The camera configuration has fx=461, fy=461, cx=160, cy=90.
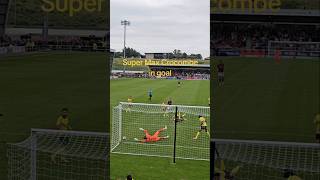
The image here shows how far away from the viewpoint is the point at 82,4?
19.7 feet

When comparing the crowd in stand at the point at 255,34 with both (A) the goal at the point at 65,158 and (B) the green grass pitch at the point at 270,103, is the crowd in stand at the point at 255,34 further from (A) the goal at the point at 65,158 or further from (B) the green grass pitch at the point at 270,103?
(A) the goal at the point at 65,158

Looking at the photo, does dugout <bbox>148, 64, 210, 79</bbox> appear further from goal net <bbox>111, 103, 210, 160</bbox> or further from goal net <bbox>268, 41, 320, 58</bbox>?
goal net <bbox>111, 103, 210, 160</bbox>

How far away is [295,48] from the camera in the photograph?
2406 cm

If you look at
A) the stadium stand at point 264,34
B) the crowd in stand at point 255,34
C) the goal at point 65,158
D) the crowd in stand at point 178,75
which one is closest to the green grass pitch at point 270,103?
the stadium stand at point 264,34

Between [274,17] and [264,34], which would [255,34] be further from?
[274,17]

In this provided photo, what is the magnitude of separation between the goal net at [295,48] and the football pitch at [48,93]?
944 cm

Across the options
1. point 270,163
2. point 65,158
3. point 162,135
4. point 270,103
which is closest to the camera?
point 270,163

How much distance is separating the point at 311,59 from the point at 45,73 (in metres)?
12.9

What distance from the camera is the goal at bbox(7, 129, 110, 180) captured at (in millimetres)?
6656

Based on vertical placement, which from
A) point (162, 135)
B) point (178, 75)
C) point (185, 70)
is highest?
point (185, 70)

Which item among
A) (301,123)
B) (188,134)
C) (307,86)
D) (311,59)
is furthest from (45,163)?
(311,59)

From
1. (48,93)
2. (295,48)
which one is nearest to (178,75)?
(295,48)

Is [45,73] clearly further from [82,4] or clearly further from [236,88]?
[82,4]

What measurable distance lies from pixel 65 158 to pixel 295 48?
19.3 m
